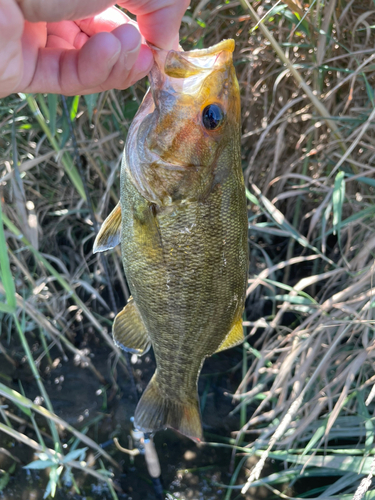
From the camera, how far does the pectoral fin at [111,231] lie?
126 centimetres

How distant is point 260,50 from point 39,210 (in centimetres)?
171


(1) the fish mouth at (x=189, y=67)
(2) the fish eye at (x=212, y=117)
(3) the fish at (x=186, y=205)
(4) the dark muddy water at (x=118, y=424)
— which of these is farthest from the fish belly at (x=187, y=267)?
(4) the dark muddy water at (x=118, y=424)

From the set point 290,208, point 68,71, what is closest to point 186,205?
point 68,71

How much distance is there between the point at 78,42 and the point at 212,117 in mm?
653

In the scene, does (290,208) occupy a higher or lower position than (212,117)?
lower

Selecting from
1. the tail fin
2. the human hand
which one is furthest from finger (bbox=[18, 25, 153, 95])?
the tail fin

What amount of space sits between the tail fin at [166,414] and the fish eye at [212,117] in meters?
0.99

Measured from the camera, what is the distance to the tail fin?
1.42 m

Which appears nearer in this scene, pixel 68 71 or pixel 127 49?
pixel 127 49

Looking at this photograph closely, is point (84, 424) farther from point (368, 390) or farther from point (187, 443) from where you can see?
point (368, 390)

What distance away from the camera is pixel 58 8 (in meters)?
0.86

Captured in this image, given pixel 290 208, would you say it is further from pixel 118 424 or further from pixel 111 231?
pixel 118 424

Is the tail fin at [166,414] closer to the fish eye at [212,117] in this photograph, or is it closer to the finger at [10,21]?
the fish eye at [212,117]

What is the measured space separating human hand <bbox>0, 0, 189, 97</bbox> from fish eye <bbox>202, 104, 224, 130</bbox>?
0.23 m
